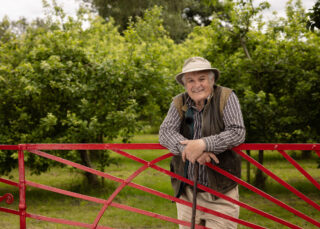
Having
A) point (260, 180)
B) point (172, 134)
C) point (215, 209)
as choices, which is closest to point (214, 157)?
point (172, 134)

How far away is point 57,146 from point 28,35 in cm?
727

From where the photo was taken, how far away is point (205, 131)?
259 centimetres

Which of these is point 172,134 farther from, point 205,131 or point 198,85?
point 198,85

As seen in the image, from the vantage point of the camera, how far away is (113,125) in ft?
26.1

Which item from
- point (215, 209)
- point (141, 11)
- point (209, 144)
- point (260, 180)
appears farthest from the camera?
point (141, 11)

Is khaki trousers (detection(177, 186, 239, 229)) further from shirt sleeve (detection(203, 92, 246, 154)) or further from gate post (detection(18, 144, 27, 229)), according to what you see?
gate post (detection(18, 144, 27, 229))

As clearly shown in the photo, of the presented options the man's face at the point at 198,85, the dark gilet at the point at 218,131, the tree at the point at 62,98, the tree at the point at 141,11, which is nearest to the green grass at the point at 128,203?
the tree at the point at 62,98

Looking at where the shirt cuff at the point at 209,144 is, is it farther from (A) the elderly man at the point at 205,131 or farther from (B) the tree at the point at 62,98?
(B) the tree at the point at 62,98

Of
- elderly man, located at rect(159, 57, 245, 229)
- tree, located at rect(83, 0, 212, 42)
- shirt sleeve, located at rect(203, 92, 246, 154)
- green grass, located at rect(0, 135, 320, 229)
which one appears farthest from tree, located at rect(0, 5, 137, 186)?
tree, located at rect(83, 0, 212, 42)

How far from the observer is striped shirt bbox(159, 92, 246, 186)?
239 cm

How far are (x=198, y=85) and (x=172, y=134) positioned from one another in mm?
403

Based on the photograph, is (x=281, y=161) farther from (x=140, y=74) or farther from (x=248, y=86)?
(x=140, y=74)

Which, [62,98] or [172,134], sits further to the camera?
[62,98]

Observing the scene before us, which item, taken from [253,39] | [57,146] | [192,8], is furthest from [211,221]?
[192,8]
